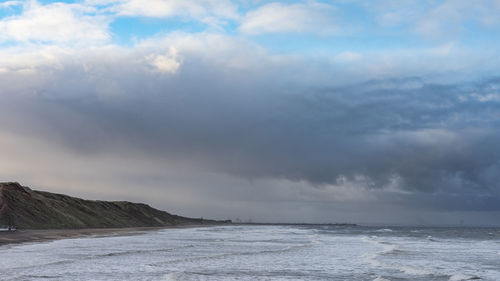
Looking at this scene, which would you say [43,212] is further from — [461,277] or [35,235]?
[461,277]

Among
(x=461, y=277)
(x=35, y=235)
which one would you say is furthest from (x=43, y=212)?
(x=461, y=277)

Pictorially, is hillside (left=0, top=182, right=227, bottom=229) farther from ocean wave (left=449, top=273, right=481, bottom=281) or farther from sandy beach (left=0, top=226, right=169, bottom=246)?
ocean wave (left=449, top=273, right=481, bottom=281)

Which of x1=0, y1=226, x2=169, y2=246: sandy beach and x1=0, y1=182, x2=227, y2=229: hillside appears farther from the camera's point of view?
x1=0, y1=182, x2=227, y2=229: hillside

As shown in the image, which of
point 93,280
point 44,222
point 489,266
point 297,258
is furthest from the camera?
point 44,222

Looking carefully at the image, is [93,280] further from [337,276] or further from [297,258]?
[297,258]

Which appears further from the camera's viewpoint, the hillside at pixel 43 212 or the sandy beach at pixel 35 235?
the hillside at pixel 43 212

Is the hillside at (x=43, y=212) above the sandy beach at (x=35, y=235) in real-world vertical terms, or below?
above

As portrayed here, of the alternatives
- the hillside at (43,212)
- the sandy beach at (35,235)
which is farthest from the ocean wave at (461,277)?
the hillside at (43,212)

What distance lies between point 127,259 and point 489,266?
29859 mm

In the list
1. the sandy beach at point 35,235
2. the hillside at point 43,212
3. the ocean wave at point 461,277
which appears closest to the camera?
the ocean wave at point 461,277

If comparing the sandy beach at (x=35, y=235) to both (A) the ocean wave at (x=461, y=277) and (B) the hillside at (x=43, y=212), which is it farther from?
(A) the ocean wave at (x=461, y=277)

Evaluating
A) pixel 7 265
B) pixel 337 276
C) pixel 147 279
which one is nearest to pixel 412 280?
pixel 337 276

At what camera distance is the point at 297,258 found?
45.9m

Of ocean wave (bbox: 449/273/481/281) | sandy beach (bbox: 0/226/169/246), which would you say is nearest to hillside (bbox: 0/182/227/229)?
sandy beach (bbox: 0/226/169/246)
